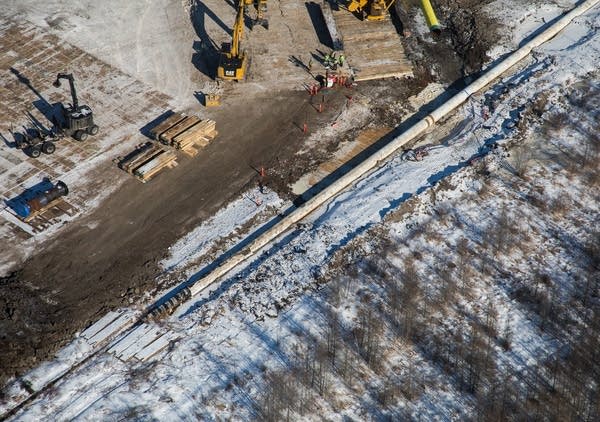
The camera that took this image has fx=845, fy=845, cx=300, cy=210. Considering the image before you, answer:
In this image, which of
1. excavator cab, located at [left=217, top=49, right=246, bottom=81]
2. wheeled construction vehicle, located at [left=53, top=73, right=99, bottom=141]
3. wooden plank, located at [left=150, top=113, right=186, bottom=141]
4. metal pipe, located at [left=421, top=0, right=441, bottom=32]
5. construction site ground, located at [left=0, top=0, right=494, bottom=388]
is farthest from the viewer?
metal pipe, located at [left=421, top=0, right=441, bottom=32]

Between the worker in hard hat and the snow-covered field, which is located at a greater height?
the worker in hard hat

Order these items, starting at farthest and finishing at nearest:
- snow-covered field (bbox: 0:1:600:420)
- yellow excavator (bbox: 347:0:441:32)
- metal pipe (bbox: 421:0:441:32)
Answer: yellow excavator (bbox: 347:0:441:32) < metal pipe (bbox: 421:0:441:32) < snow-covered field (bbox: 0:1:600:420)

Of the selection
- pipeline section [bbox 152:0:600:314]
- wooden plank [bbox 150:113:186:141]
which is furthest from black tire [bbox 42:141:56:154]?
pipeline section [bbox 152:0:600:314]

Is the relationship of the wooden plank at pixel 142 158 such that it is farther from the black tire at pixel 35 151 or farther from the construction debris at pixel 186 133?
the black tire at pixel 35 151

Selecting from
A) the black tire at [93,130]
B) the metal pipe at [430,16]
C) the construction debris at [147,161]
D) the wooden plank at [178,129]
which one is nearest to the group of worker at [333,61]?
the metal pipe at [430,16]

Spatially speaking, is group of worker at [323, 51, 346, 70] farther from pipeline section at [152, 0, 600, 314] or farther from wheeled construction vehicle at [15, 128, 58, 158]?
Answer: wheeled construction vehicle at [15, 128, 58, 158]

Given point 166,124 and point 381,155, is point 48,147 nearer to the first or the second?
point 166,124

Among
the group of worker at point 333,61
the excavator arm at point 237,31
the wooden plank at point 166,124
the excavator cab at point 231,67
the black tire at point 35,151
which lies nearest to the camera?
the black tire at point 35,151
